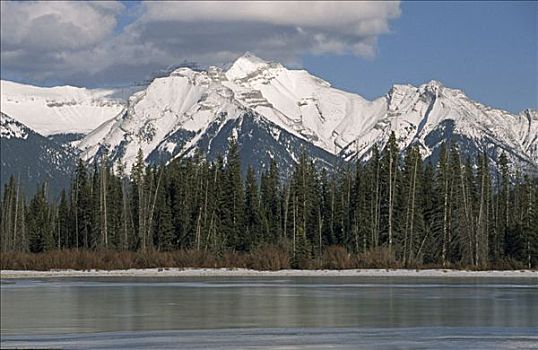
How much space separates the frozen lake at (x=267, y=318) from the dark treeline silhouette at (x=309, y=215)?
35.8 metres

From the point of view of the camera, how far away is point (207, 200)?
334 ft

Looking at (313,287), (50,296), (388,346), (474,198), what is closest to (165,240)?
(474,198)

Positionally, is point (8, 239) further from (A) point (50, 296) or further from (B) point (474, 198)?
(A) point (50, 296)

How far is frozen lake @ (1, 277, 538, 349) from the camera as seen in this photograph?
96.6 feet

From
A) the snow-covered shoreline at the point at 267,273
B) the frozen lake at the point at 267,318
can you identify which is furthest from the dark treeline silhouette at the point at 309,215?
the frozen lake at the point at 267,318

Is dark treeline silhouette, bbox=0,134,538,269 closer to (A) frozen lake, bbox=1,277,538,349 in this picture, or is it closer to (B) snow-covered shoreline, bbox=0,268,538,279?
(B) snow-covered shoreline, bbox=0,268,538,279

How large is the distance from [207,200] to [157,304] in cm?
5946

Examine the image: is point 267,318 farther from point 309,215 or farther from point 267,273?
point 309,215

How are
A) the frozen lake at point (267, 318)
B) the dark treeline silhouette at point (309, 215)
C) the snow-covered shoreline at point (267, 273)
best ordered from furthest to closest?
the dark treeline silhouette at point (309, 215) → the snow-covered shoreline at point (267, 273) → the frozen lake at point (267, 318)

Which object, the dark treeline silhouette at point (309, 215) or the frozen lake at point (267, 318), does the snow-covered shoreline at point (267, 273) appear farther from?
the frozen lake at point (267, 318)

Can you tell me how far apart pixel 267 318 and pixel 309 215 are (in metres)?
67.2

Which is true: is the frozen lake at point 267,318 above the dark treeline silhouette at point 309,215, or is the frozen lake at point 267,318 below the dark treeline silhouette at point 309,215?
below

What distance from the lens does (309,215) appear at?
103m

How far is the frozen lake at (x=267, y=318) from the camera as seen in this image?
29.4 meters
